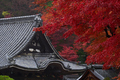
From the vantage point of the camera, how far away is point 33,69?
9219 mm

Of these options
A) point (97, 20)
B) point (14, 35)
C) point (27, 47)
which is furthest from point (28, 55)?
point (97, 20)

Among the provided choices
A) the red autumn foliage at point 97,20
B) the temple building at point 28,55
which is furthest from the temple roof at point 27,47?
the red autumn foliage at point 97,20

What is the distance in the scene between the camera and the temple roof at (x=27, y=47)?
9.50 metres

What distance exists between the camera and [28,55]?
10.4 m

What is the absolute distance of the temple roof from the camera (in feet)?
31.2

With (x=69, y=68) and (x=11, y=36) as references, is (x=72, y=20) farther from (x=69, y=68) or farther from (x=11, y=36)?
(x=11, y=36)

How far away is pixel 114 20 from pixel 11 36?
7.78 meters

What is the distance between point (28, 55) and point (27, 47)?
0.45 metres

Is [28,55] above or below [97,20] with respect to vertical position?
below

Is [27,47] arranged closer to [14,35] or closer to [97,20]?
[14,35]

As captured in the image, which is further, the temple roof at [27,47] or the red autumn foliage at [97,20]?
the temple roof at [27,47]

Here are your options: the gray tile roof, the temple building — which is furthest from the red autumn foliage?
the gray tile roof

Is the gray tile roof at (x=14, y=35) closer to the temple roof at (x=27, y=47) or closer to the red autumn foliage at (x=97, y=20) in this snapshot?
the temple roof at (x=27, y=47)

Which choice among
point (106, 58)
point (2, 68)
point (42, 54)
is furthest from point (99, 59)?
point (42, 54)
